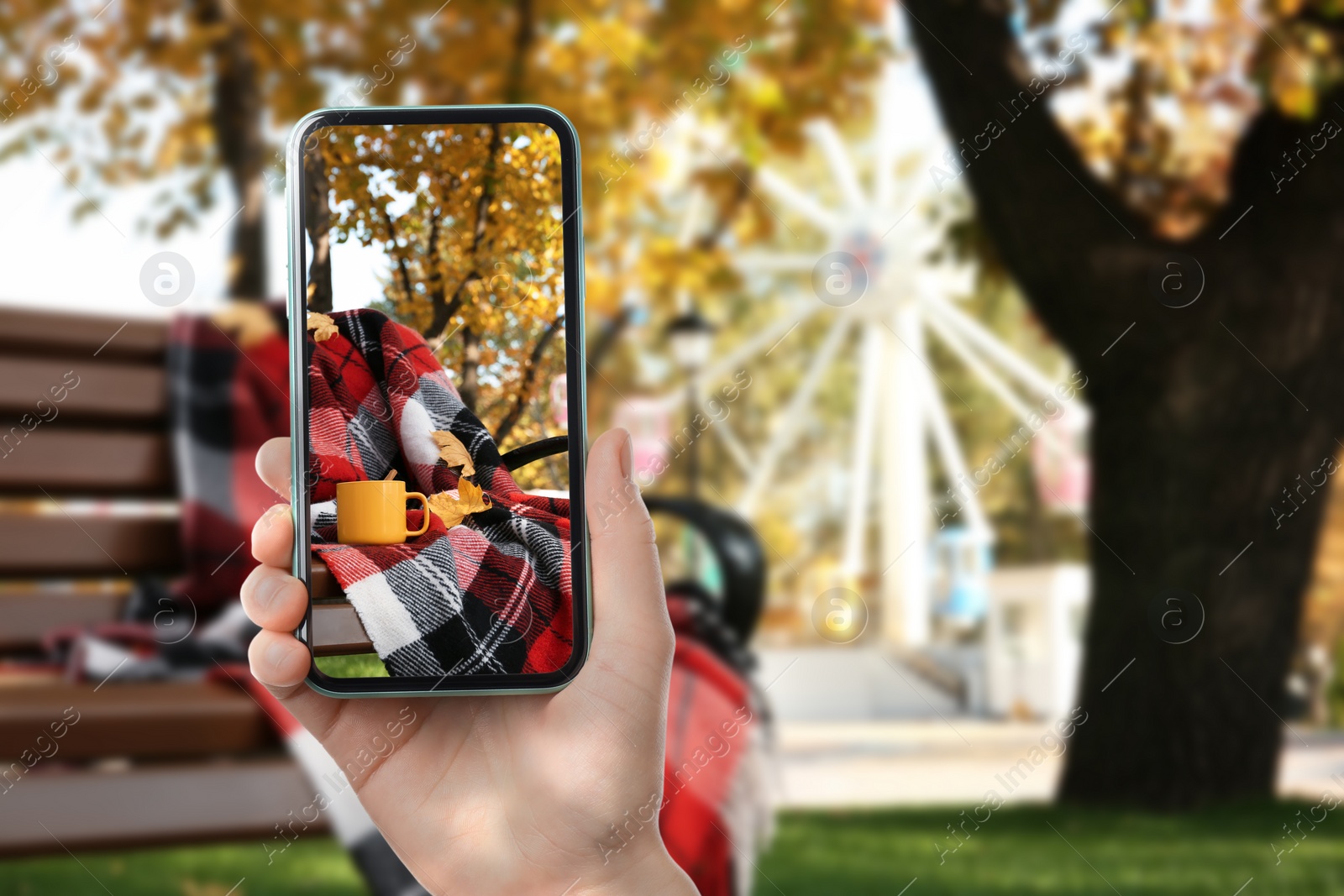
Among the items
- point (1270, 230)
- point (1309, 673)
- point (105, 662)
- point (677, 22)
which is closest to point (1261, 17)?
point (1270, 230)

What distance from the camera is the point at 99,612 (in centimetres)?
222

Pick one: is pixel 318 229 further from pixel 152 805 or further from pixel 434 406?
pixel 152 805

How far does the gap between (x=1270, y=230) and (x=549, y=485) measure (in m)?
3.31

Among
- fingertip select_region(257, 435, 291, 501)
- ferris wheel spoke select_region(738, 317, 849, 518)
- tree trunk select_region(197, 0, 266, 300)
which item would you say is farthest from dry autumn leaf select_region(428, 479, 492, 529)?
ferris wheel spoke select_region(738, 317, 849, 518)

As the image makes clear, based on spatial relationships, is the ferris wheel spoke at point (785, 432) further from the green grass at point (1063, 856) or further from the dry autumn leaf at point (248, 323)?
the dry autumn leaf at point (248, 323)

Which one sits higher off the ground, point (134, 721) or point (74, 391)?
point (74, 391)

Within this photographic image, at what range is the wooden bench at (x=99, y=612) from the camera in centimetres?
147

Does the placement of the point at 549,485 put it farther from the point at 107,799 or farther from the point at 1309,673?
the point at 1309,673

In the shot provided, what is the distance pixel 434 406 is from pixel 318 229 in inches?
5.5

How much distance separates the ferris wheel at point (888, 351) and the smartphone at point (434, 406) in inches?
454

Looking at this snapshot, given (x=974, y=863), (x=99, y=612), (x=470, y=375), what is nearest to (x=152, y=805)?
(x=99, y=612)

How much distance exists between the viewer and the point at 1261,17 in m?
4.03

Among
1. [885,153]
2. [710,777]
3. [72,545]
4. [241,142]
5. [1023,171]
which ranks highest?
[885,153]

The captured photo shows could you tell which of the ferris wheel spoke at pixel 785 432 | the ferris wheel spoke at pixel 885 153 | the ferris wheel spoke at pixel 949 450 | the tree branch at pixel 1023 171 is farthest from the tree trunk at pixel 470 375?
the ferris wheel spoke at pixel 885 153
